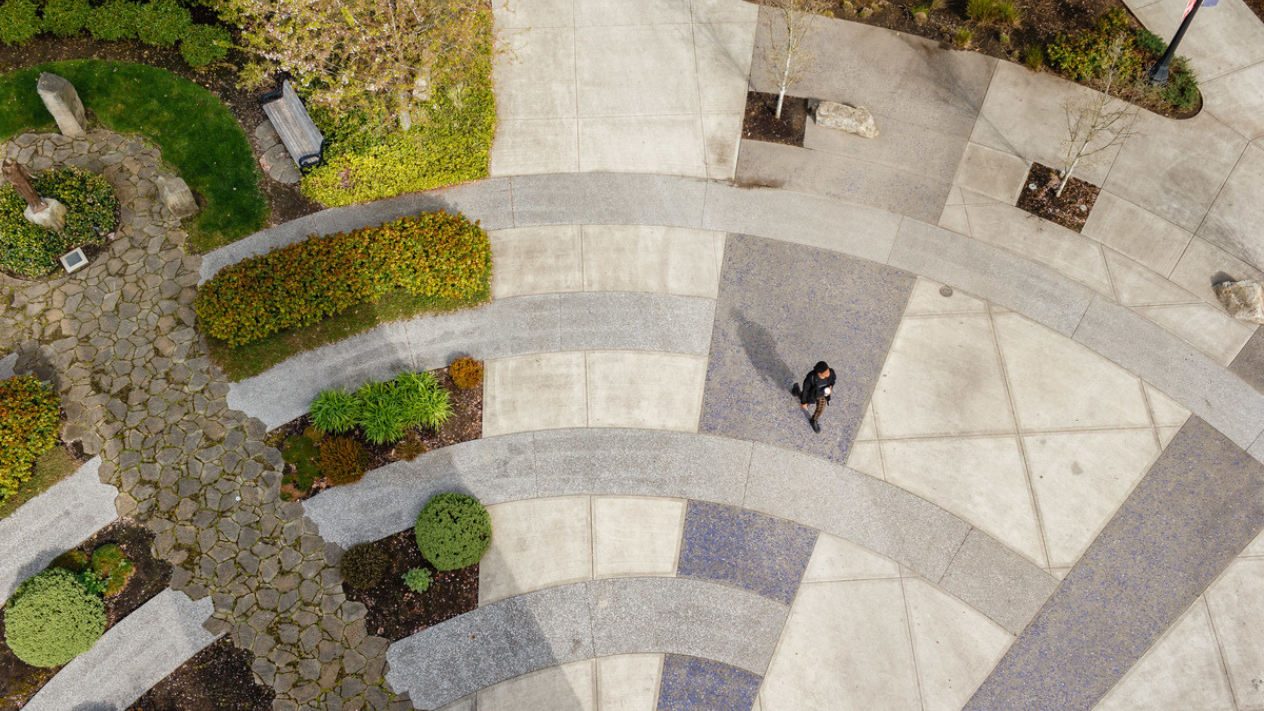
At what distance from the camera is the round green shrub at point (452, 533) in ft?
32.2

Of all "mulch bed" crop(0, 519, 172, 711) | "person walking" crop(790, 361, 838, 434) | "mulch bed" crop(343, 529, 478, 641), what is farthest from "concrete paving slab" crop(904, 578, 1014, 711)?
"mulch bed" crop(0, 519, 172, 711)

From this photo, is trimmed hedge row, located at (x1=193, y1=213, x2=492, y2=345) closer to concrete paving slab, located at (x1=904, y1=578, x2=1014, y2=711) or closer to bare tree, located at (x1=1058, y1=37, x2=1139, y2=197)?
concrete paving slab, located at (x1=904, y1=578, x2=1014, y2=711)

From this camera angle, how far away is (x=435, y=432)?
435 inches

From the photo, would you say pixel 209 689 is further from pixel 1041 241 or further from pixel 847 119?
pixel 1041 241

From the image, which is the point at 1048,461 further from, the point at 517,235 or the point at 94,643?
the point at 94,643

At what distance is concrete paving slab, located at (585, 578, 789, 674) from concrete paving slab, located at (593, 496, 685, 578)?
0.61 ft

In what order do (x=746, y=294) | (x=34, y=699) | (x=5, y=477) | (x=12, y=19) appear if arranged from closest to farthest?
(x=34, y=699) → (x=5, y=477) → (x=746, y=294) → (x=12, y=19)

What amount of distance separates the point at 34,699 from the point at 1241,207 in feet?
68.0

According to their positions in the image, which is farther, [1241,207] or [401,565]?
[1241,207]

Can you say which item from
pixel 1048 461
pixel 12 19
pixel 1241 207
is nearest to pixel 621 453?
pixel 1048 461

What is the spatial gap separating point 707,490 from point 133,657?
845 centimetres

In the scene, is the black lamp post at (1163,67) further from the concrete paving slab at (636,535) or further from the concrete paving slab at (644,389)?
the concrete paving slab at (636,535)

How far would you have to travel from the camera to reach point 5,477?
1024 cm

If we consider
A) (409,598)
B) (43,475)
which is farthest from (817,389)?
(43,475)
